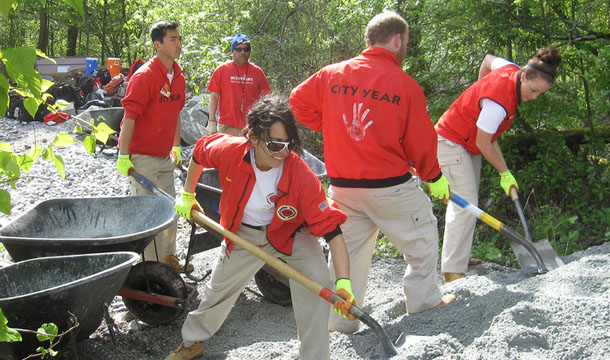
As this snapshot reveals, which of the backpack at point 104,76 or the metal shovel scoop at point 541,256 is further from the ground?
the metal shovel scoop at point 541,256

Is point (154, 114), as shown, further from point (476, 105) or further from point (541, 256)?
point (541, 256)

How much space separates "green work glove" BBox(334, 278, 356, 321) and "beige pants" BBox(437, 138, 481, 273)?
5.97ft

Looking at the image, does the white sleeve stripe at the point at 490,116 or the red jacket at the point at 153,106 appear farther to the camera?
the red jacket at the point at 153,106

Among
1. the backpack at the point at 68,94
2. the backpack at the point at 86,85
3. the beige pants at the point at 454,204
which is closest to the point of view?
the beige pants at the point at 454,204

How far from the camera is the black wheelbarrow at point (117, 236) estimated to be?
380 cm

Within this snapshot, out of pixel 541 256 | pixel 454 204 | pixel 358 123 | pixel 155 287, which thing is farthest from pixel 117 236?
pixel 541 256

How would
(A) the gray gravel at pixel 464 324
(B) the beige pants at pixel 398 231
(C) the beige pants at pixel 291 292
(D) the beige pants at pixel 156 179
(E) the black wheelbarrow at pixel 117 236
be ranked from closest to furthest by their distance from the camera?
(A) the gray gravel at pixel 464 324 < (C) the beige pants at pixel 291 292 < (B) the beige pants at pixel 398 231 < (E) the black wheelbarrow at pixel 117 236 < (D) the beige pants at pixel 156 179

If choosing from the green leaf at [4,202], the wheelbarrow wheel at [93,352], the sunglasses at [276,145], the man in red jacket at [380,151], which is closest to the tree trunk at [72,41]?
the man in red jacket at [380,151]

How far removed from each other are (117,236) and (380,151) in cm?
197

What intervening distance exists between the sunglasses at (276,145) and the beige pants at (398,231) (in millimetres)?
756

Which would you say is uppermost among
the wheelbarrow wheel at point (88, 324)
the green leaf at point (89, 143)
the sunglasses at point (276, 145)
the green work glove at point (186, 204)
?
the sunglasses at point (276, 145)

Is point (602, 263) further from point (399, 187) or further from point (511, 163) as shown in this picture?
point (511, 163)

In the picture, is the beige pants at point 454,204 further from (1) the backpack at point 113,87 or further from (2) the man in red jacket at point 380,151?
(1) the backpack at point 113,87

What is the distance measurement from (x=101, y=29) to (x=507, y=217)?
22.6m
